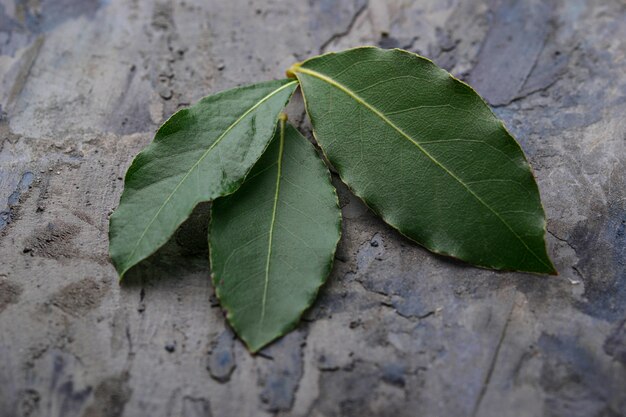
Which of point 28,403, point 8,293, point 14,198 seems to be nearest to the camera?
point 28,403

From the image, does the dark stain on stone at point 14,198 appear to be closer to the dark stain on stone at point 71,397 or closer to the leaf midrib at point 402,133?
the dark stain on stone at point 71,397

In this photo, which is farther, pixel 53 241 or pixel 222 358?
pixel 53 241

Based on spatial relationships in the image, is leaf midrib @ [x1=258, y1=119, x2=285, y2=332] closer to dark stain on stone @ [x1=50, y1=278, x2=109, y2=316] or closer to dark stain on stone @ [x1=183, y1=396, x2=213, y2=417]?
dark stain on stone @ [x1=183, y1=396, x2=213, y2=417]

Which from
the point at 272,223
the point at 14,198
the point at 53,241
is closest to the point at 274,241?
the point at 272,223

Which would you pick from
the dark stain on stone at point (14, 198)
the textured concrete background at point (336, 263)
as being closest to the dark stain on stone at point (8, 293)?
the textured concrete background at point (336, 263)

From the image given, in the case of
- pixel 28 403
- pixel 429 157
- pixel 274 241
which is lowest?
pixel 28 403

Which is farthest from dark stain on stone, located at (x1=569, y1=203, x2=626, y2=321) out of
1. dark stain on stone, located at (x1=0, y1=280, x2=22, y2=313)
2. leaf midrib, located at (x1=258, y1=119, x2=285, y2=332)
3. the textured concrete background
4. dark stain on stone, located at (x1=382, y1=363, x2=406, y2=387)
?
dark stain on stone, located at (x1=0, y1=280, x2=22, y2=313)

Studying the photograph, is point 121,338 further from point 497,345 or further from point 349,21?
point 349,21

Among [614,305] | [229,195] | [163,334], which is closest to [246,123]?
[229,195]

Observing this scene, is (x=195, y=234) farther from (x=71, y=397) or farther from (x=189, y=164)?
(x=71, y=397)
